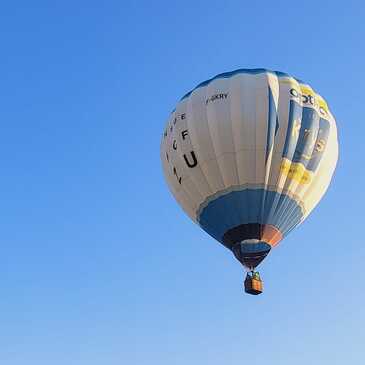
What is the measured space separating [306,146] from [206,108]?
13.0ft

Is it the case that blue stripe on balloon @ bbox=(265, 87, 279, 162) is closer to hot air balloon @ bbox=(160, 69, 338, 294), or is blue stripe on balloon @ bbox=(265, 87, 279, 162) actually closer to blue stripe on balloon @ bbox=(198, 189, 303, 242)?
hot air balloon @ bbox=(160, 69, 338, 294)

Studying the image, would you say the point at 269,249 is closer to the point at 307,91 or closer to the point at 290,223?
the point at 290,223

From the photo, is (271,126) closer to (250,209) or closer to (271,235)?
(250,209)

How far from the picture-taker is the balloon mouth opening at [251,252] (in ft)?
83.9

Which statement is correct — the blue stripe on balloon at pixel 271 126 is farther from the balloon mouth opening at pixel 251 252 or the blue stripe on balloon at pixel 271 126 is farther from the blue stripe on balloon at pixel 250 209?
the balloon mouth opening at pixel 251 252

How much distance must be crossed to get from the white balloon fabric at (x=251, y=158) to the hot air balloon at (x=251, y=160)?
36 millimetres

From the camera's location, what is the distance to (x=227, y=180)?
26.0m

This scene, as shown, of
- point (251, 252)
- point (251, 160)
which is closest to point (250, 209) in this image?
point (251, 252)

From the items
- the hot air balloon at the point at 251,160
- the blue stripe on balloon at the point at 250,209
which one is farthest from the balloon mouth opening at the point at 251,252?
the blue stripe on balloon at the point at 250,209

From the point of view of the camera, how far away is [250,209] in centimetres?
2572

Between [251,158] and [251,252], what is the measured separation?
11.2 feet

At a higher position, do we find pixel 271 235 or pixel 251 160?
pixel 251 160

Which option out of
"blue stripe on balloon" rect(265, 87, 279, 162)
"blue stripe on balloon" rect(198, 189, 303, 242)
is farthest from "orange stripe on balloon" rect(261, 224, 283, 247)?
"blue stripe on balloon" rect(265, 87, 279, 162)

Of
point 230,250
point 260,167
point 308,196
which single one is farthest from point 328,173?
point 230,250
